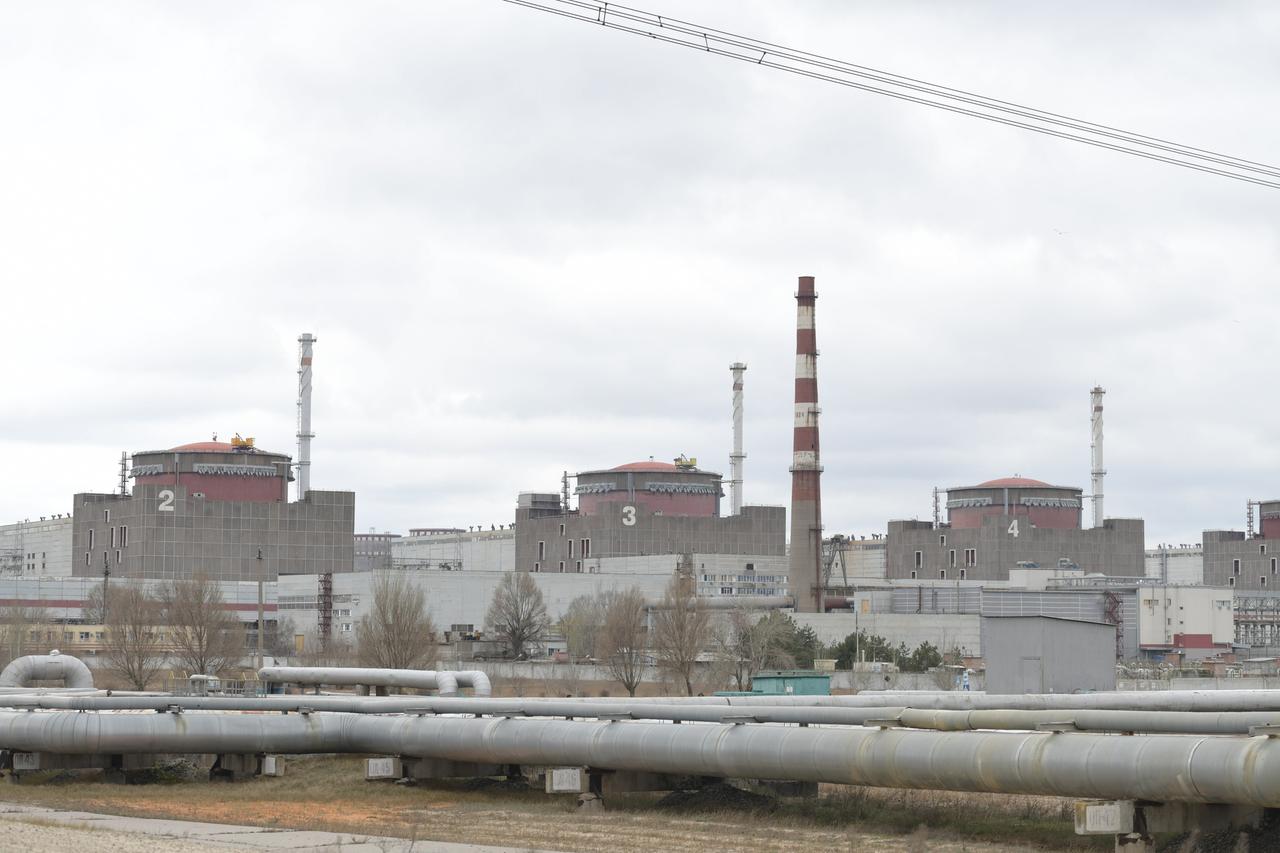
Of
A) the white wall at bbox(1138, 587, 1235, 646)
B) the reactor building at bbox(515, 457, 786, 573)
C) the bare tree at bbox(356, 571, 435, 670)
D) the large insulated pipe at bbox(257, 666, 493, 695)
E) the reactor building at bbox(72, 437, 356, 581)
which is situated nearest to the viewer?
the large insulated pipe at bbox(257, 666, 493, 695)

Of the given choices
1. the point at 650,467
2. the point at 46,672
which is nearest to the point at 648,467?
the point at 650,467

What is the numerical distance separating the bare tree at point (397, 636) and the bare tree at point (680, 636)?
10104mm

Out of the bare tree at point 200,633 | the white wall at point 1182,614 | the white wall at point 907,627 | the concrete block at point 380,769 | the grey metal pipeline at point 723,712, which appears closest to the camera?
the grey metal pipeline at point 723,712

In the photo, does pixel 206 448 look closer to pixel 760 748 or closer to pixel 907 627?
pixel 907 627

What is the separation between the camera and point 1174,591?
9300 cm

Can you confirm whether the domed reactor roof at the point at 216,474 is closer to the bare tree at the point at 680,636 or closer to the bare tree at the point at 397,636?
the bare tree at the point at 397,636

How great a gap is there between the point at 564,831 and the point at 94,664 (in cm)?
6613

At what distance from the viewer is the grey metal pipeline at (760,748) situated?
16531mm

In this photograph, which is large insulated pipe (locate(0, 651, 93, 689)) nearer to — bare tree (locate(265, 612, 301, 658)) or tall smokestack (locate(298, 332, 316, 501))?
bare tree (locate(265, 612, 301, 658))

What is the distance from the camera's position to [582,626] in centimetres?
9006

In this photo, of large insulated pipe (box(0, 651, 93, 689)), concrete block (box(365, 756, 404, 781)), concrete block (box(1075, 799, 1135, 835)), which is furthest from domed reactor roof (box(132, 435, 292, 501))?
concrete block (box(1075, 799, 1135, 835))

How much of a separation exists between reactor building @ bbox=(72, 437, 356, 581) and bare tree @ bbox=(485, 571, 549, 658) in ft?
67.2

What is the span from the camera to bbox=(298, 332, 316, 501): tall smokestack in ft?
363

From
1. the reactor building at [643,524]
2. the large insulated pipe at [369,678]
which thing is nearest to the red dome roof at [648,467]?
the reactor building at [643,524]
